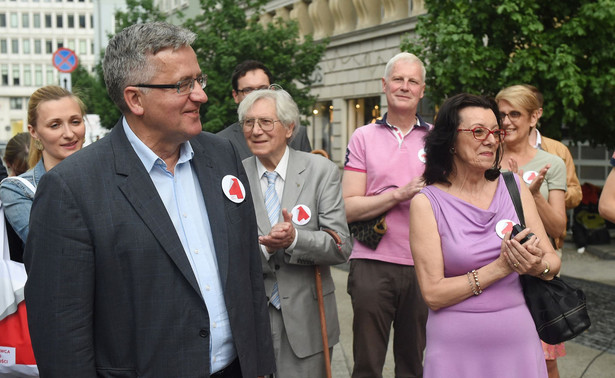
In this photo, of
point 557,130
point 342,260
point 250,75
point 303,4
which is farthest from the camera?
point 303,4

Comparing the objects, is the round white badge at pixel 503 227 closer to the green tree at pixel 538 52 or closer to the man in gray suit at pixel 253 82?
the man in gray suit at pixel 253 82

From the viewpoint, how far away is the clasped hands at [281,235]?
Answer: 368 centimetres

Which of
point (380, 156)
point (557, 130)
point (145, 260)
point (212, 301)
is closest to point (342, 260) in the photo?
point (380, 156)

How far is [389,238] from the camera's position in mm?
4578

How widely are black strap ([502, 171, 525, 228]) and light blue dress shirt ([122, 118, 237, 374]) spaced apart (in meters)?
1.48

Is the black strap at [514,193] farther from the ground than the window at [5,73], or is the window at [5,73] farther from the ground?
the window at [5,73]

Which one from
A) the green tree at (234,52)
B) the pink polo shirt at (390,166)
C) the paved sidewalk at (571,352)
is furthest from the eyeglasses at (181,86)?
the green tree at (234,52)

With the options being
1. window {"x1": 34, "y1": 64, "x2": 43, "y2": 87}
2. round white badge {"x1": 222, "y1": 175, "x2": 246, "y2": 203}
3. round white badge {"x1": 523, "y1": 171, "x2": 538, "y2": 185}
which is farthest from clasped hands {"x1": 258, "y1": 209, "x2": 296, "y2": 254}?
window {"x1": 34, "y1": 64, "x2": 43, "y2": 87}

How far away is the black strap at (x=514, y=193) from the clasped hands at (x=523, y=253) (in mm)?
360

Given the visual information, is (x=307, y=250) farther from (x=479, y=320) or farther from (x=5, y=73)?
(x=5, y=73)

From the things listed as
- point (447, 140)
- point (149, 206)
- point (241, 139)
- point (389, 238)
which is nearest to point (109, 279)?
point (149, 206)

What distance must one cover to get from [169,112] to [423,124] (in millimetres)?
2504

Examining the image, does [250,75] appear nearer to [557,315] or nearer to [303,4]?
[557,315]

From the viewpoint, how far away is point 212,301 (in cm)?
263
